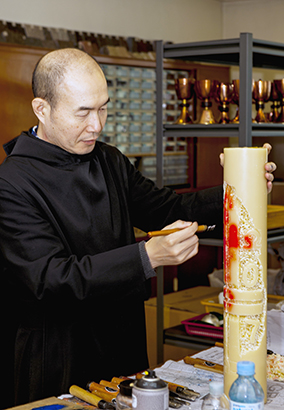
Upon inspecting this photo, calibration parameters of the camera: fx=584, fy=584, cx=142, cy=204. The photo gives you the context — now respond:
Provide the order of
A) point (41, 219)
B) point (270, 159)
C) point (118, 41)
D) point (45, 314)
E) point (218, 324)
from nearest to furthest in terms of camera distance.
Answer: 1. point (41, 219)
2. point (45, 314)
3. point (218, 324)
4. point (270, 159)
5. point (118, 41)

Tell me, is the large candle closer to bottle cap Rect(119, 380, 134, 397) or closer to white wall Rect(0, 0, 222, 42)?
bottle cap Rect(119, 380, 134, 397)

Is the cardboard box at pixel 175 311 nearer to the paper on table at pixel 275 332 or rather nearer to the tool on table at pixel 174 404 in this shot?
the paper on table at pixel 275 332

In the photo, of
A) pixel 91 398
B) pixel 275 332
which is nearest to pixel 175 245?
pixel 91 398

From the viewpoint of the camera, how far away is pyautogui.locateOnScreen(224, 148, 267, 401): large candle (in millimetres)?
1298

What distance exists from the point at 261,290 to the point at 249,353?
146mm

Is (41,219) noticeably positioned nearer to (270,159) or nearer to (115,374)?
(115,374)

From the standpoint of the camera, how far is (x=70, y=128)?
1649 millimetres

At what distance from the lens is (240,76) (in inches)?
94.0

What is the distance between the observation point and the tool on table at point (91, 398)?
4.30 feet

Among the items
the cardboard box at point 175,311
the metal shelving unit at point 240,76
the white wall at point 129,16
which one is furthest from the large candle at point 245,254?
the white wall at point 129,16

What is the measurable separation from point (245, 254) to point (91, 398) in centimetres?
49

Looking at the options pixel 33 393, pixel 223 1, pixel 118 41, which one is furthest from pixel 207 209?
pixel 223 1

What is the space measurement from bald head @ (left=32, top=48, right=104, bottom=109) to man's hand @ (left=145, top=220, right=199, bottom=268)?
52cm

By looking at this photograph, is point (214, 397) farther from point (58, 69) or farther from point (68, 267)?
point (58, 69)
